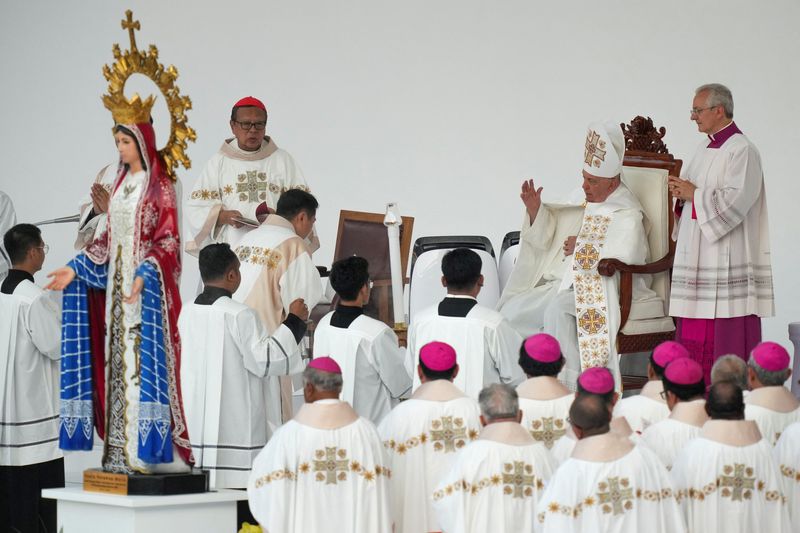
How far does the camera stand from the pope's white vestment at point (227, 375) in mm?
7590

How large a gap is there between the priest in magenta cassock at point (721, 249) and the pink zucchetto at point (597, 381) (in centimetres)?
304

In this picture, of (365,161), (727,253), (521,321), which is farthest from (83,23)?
(727,253)

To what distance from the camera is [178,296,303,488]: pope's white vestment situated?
759cm

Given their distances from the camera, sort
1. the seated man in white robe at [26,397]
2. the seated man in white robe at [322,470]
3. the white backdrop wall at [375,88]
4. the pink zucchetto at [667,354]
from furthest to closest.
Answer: the white backdrop wall at [375,88]
the seated man in white robe at [26,397]
the pink zucchetto at [667,354]
the seated man in white robe at [322,470]

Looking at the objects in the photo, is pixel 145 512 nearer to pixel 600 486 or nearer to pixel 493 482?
pixel 493 482

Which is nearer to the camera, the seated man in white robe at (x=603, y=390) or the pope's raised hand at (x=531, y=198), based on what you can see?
the seated man in white robe at (x=603, y=390)

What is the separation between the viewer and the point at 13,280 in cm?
855

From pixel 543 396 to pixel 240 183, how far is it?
12.0 ft

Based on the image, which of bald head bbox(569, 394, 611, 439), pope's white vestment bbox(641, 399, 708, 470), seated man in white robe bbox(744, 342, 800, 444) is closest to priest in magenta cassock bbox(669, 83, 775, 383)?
seated man in white robe bbox(744, 342, 800, 444)

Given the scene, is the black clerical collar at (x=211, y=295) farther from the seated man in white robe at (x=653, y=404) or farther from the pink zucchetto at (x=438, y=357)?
the seated man in white robe at (x=653, y=404)

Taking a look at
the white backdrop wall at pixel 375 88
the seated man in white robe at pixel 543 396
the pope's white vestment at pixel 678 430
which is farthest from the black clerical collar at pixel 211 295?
the white backdrop wall at pixel 375 88

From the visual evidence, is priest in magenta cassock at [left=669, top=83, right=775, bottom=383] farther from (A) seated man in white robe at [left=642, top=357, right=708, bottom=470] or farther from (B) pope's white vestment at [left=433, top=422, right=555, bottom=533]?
(B) pope's white vestment at [left=433, top=422, right=555, bottom=533]

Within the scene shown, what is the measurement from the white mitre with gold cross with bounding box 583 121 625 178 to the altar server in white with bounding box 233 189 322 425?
1.81 meters

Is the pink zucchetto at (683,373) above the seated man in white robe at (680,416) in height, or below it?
above
